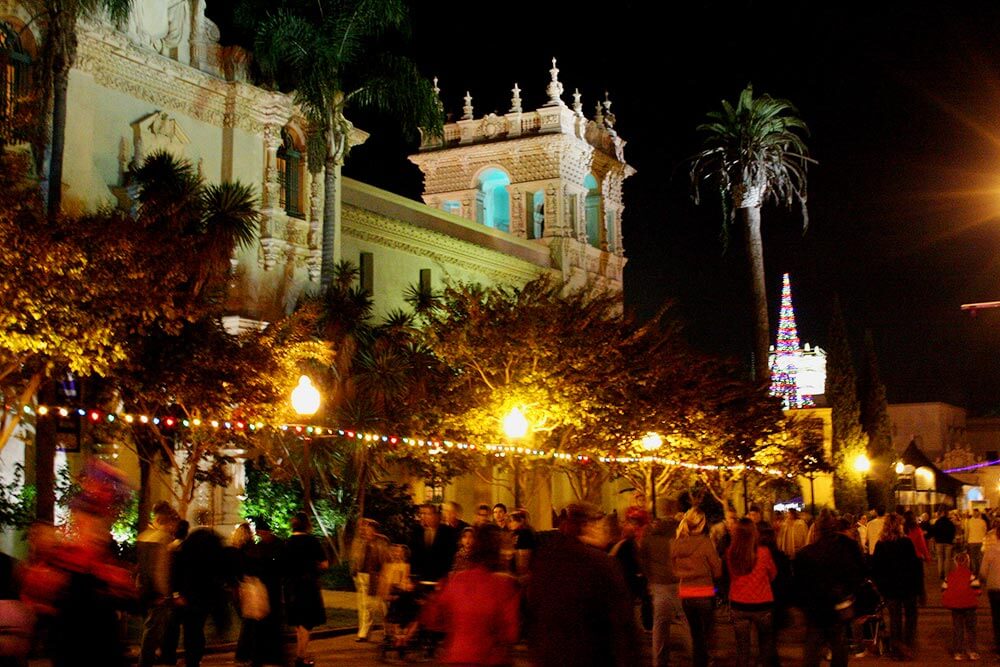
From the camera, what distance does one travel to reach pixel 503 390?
30.5m

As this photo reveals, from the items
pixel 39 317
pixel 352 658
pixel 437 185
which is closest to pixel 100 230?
pixel 39 317

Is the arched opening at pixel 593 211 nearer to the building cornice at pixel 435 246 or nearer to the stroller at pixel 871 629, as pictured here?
the building cornice at pixel 435 246

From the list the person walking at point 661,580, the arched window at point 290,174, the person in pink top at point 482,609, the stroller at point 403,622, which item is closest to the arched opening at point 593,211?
the arched window at point 290,174

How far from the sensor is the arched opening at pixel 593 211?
5338 centimetres

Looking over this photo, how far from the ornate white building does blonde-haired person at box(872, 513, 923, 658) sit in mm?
15970

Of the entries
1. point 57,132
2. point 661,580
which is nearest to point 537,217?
point 57,132

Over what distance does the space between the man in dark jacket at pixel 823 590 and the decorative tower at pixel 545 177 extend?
37943 mm

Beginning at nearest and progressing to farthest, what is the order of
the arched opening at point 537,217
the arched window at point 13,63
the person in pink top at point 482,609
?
the person in pink top at point 482,609 → the arched window at point 13,63 → the arched opening at point 537,217

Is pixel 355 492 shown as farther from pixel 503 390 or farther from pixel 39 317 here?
pixel 39 317

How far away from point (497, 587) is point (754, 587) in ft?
20.2

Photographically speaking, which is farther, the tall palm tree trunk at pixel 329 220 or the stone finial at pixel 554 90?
the stone finial at pixel 554 90

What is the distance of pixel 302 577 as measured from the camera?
13.6 m

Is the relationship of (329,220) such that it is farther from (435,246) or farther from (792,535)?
(792,535)

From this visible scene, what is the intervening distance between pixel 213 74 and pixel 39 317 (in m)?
13.7
